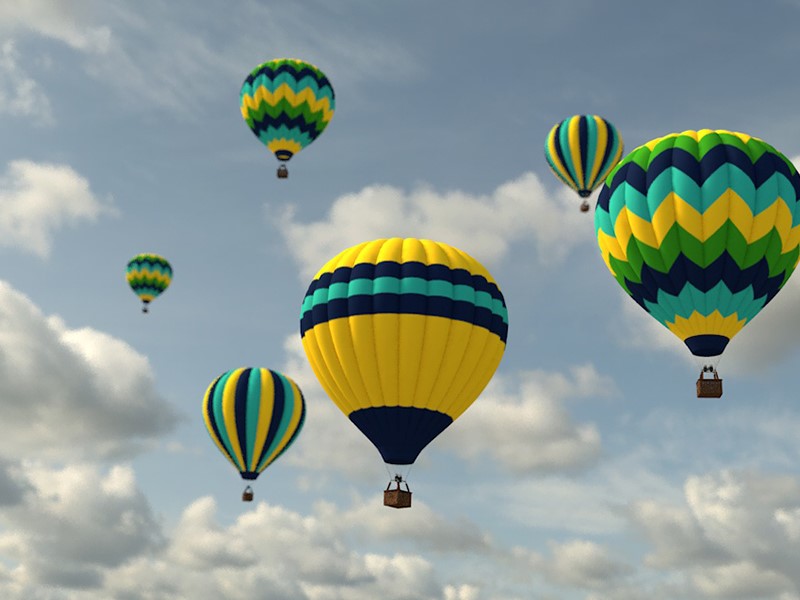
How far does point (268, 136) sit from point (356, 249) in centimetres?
2150

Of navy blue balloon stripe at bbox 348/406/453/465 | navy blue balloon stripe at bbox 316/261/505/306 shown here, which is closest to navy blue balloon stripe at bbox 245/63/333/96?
navy blue balloon stripe at bbox 316/261/505/306

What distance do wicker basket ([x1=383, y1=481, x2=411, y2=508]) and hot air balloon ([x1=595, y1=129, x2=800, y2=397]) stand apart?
904cm

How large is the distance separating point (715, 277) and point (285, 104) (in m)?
27.0

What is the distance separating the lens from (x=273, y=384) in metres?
41.7

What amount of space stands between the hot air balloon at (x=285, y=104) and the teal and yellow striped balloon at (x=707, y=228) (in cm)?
2356

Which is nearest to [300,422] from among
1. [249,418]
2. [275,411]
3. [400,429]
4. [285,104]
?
[275,411]

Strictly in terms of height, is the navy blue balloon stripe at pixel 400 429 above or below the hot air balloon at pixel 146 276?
below

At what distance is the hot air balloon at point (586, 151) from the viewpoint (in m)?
53.0

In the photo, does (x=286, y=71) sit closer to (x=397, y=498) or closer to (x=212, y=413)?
(x=212, y=413)

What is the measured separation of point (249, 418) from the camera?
4066 centimetres

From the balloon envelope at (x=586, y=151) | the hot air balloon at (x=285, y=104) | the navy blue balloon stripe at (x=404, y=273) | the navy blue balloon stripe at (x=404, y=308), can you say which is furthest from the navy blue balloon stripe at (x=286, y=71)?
the navy blue balloon stripe at (x=404, y=308)

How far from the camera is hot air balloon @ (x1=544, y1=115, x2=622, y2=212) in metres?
53.0

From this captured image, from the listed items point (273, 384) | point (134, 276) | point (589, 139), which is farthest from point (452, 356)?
point (134, 276)

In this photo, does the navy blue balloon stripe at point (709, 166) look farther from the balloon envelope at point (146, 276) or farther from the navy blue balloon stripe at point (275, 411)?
the balloon envelope at point (146, 276)
